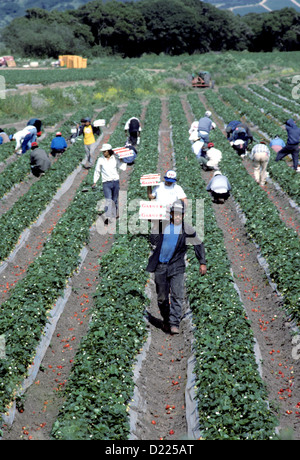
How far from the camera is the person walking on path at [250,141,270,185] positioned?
1468 centimetres

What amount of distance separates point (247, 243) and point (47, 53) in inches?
3027

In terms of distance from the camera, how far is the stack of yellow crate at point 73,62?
223 feet

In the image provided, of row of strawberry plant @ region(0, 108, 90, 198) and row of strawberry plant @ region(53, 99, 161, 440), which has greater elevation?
row of strawberry plant @ region(53, 99, 161, 440)

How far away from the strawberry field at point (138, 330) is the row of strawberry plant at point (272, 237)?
31mm

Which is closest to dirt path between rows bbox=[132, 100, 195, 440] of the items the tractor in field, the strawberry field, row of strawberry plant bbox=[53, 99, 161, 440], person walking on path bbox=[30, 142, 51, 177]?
the strawberry field

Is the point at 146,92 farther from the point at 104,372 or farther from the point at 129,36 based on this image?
the point at 129,36

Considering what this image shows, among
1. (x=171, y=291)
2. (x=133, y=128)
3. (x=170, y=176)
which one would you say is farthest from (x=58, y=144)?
(x=171, y=291)

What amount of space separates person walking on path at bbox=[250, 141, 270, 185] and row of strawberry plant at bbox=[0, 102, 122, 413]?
19.5 feet

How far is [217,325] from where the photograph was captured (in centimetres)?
734

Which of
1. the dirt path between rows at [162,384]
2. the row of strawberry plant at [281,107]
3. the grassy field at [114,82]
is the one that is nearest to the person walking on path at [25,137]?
the grassy field at [114,82]

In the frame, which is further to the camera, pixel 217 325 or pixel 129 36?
pixel 129 36

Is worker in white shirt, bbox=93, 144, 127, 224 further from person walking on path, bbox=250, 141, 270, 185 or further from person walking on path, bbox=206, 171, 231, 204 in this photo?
person walking on path, bbox=250, 141, 270, 185

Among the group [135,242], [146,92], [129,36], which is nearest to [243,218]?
[135,242]

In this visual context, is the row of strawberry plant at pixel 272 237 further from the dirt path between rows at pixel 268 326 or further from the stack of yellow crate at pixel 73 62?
the stack of yellow crate at pixel 73 62
